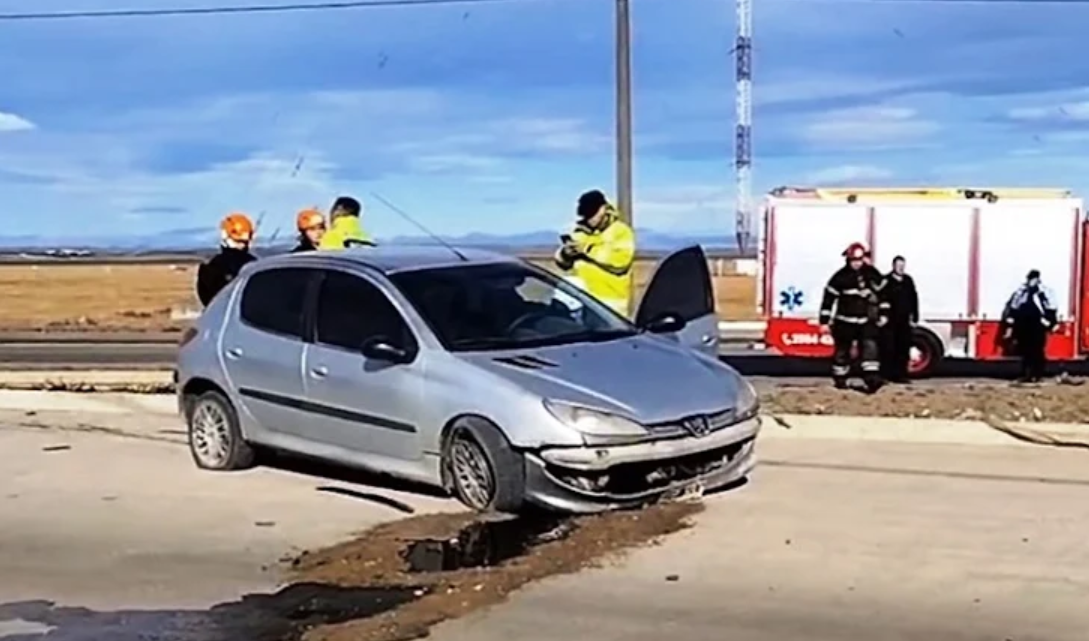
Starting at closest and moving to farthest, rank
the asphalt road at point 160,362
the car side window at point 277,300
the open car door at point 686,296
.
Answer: the car side window at point 277,300 < the open car door at point 686,296 < the asphalt road at point 160,362

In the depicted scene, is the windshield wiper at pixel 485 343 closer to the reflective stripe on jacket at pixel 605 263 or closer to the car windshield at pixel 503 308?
the car windshield at pixel 503 308

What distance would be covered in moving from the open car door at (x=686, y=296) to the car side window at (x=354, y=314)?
195cm

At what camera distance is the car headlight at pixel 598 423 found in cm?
936

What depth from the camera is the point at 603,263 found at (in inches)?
491

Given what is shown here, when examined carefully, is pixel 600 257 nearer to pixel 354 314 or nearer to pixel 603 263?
pixel 603 263

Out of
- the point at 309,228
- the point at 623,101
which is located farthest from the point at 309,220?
the point at 623,101

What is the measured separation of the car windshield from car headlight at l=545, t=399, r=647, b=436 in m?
1.00

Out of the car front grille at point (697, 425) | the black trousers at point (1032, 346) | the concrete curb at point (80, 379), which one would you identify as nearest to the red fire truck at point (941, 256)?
the black trousers at point (1032, 346)

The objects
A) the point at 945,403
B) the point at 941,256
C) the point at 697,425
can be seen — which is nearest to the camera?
the point at 697,425

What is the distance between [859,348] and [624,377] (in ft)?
29.8

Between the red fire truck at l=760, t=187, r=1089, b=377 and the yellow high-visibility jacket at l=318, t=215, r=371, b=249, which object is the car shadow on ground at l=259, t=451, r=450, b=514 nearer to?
the yellow high-visibility jacket at l=318, t=215, r=371, b=249

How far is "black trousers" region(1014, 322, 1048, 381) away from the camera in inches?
906

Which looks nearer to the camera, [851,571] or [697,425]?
[851,571]

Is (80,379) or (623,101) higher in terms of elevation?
(623,101)
